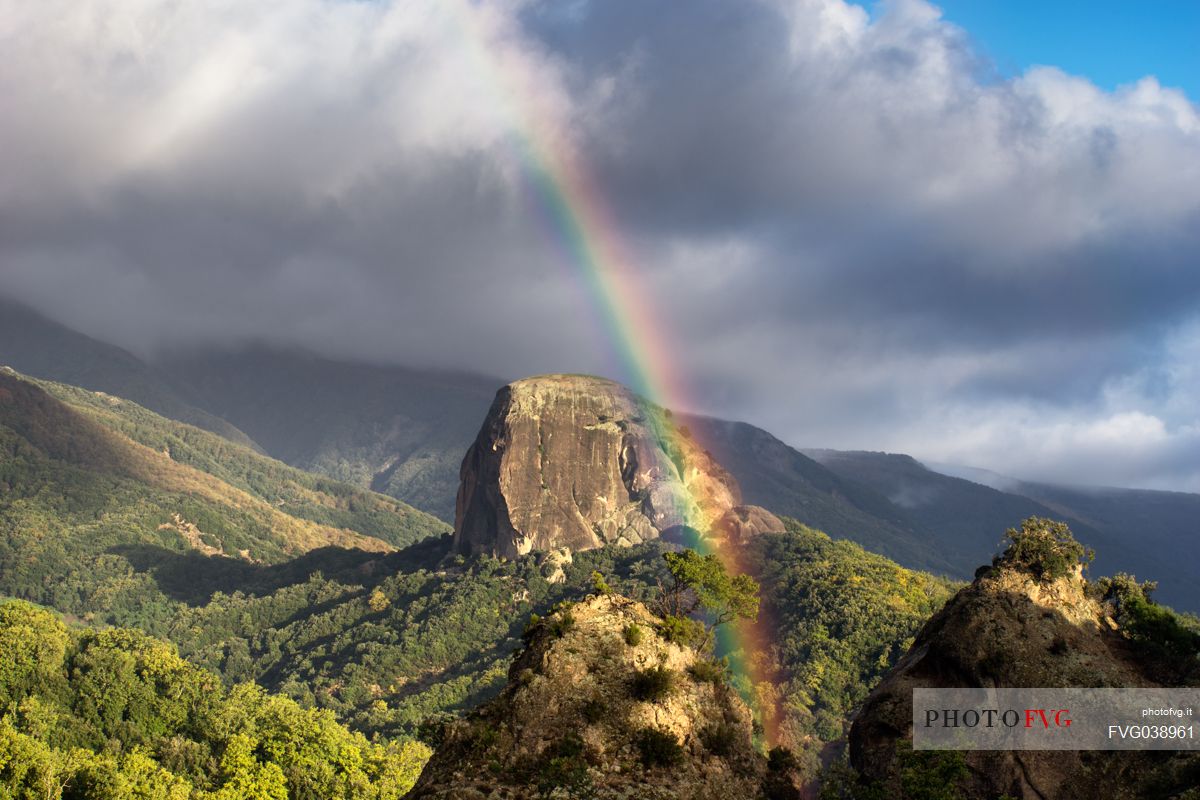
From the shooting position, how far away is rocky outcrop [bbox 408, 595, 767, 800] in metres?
48.2

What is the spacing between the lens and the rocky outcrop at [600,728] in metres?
48.2

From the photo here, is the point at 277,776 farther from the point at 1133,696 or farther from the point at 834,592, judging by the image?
the point at 834,592

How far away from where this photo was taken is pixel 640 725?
52406 mm

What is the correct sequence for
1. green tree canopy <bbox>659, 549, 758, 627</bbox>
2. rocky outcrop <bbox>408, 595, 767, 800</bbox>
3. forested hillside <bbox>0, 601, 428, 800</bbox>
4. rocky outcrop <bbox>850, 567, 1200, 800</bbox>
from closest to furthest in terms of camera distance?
rocky outcrop <bbox>408, 595, 767, 800</bbox> < rocky outcrop <bbox>850, 567, 1200, 800</bbox> < green tree canopy <bbox>659, 549, 758, 627</bbox> < forested hillside <bbox>0, 601, 428, 800</bbox>

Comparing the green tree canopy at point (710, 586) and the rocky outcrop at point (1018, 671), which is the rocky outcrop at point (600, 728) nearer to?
the rocky outcrop at point (1018, 671)

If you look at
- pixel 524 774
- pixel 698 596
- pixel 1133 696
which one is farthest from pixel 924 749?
pixel 698 596

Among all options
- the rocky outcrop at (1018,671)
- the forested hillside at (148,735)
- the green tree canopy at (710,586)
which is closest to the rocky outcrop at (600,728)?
the rocky outcrop at (1018,671)

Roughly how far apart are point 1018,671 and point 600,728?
2510 cm

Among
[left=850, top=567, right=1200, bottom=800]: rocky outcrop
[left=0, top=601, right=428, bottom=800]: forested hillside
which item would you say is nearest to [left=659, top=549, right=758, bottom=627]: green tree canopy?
[left=850, top=567, right=1200, bottom=800]: rocky outcrop

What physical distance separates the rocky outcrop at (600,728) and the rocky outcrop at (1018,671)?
A: 332 inches

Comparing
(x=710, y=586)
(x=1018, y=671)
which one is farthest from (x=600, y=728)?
(x=710, y=586)

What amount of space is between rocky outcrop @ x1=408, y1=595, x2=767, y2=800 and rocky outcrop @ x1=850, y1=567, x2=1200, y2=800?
8.43 meters

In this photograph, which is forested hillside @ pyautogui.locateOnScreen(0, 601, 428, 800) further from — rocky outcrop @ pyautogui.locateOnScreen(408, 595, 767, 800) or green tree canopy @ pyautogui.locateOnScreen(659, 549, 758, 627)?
rocky outcrop @ pyautogui.locateOnScreen(408, 595, 767, 800)

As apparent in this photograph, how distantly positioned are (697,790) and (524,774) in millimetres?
9822
